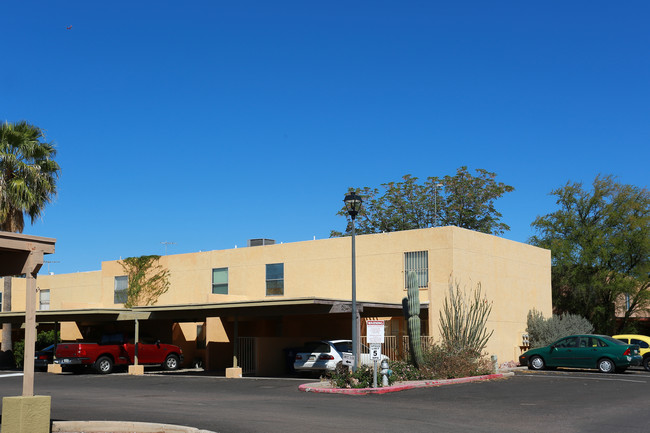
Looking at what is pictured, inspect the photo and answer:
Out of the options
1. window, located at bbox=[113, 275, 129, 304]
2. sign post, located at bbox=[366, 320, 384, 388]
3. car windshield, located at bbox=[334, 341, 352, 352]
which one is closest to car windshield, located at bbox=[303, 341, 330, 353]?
car windshield, located at bbox=[334, 341, 352, 352]

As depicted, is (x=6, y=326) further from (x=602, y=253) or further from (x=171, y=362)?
(x=602, y=253)

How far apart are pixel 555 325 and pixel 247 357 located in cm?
1349

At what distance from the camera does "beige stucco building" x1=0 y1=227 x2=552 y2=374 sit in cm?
2925

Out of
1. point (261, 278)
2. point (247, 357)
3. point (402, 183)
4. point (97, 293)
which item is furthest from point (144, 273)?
point (402, 183)

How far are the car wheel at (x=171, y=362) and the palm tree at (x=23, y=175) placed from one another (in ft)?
27.5

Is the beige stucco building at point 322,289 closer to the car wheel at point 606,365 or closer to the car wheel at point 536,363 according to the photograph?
the car wheel at point 536,363

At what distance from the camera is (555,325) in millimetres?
33031

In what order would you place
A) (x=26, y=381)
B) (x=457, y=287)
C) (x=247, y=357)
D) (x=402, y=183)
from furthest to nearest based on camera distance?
(x=402, y=183) → (x=247, y=357) → (x=457, y=287) → (x=26, y=381)

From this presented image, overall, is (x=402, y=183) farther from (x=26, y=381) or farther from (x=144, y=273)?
(x=26, y=381)

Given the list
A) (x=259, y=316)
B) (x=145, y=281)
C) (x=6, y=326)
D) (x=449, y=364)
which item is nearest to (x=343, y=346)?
(x=259, y=316)

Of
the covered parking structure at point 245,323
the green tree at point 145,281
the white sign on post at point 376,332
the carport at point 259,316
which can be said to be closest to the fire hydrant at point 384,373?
the white sign on post at point 376,332

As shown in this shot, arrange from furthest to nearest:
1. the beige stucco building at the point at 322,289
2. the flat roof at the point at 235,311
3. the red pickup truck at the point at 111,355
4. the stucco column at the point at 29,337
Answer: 1. the red pickup truck at the point at 111,355
2. the beige stucco building at the point at 322,289
3. the flat roof at the point at 235,311
4. the stucco column at the point at 29,337

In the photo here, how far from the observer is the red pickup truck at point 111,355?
1203 inches

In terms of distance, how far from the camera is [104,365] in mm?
31281
